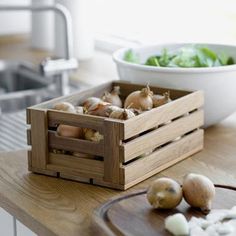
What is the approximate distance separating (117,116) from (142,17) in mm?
1306

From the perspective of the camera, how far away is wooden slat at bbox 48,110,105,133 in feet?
3.90

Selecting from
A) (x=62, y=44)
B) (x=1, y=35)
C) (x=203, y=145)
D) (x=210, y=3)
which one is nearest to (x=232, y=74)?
(x=203, y=145)

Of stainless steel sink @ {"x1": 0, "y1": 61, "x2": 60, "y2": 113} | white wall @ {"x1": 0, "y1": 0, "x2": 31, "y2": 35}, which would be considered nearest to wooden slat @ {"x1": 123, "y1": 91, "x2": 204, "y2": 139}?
stainless steel sink @ {"x1": 0, "y1": 61, "x2": 60, "y2": 113}

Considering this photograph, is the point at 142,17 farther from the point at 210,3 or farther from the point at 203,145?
the point at 203,145

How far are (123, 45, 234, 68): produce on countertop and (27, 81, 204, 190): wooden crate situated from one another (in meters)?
0.15

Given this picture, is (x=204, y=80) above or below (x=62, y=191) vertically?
above

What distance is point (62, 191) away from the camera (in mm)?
1220

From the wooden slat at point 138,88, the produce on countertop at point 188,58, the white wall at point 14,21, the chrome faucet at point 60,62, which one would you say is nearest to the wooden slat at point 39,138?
the wooden slat at point 138,88

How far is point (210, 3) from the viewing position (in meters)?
2.09

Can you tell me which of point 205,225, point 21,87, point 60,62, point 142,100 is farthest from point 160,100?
point 21,87

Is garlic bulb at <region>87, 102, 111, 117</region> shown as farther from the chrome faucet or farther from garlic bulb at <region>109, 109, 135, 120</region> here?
the chrome faucet

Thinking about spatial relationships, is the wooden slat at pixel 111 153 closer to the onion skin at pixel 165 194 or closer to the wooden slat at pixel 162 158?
the wooden slat at pixel 162 158

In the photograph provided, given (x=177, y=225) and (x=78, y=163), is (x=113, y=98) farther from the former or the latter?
(x=177, y=225)

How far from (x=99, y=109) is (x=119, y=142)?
11 centimetres
